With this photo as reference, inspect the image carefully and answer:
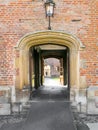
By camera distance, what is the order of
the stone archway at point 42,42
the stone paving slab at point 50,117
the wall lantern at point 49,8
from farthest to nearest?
the stone archway at point 42,42 → the wall lantern at point 49,8 → the stone paving slab at point 50,117

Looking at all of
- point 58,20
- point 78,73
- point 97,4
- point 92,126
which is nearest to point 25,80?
point 78,73

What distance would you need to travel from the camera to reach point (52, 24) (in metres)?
6.87

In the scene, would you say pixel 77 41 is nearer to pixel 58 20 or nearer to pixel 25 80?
pixel 58 20

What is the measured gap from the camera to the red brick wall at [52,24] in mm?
6867

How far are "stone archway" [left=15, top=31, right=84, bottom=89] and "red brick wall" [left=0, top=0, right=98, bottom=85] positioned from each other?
144 mm

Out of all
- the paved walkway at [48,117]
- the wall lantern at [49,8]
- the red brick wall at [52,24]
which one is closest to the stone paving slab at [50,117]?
the paved walkway at [48,117]

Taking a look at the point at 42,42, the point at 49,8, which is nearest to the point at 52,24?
the point at 49,8

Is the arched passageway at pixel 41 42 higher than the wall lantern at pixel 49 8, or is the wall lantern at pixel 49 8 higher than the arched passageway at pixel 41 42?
the wall lantern at pixel 49 8

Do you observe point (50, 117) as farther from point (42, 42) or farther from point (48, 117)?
point (42, 42)

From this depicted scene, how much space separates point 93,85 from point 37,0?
120 inches

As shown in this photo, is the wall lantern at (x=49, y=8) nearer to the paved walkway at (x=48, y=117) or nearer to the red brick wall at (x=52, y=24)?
the red brick wall at (x=52, y=24)

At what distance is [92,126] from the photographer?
5848 mm

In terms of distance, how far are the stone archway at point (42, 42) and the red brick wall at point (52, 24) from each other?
14 cm

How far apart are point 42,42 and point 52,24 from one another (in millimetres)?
684
